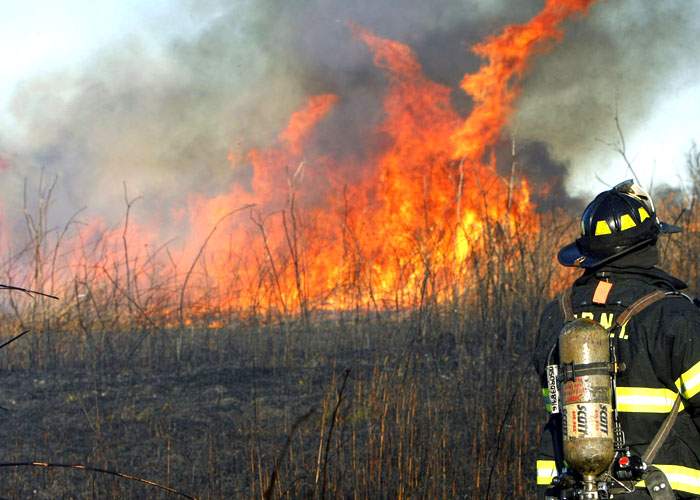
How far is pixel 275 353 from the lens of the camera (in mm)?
9922

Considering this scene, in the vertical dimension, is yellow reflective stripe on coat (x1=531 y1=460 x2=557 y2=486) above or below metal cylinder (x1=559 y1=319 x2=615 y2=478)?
below

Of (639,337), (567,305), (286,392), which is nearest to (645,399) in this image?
(639,337)

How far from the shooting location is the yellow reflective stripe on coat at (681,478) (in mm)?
2732

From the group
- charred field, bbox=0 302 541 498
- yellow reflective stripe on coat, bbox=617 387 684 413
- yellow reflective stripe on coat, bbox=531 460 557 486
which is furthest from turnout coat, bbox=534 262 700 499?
charred field, bbox=0 302 541 498

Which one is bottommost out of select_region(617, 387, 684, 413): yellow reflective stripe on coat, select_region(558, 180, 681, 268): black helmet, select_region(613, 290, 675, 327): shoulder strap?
select_region(617, 387, 684, 413): yellow reflective stripe on coat

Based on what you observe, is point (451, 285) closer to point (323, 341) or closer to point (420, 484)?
point (323, 341)

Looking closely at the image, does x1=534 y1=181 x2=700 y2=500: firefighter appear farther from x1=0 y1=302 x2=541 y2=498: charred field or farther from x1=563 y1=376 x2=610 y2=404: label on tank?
x1=0 y1=302 x2=541 y2=498: charred field

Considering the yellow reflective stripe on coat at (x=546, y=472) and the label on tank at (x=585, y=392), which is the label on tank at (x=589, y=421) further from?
the yellow reflective stripe on coat at (x=546, y=472)

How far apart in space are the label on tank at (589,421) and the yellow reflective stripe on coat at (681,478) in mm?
211

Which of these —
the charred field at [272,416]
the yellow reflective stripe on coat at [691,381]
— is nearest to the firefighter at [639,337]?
Answer: the yellow reflective stripe on coat at [691,381]

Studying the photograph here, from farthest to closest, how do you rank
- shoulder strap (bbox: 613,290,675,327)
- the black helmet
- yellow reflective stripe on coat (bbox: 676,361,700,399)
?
the black helmet, shoulder strap (bbox: 613,290,675,327), yellow reflective stripe on coat (bbox: 676,361,700,399)

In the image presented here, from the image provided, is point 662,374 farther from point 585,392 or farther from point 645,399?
point 585,392

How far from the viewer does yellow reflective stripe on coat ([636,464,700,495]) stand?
273 cm

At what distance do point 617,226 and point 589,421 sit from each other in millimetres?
736
